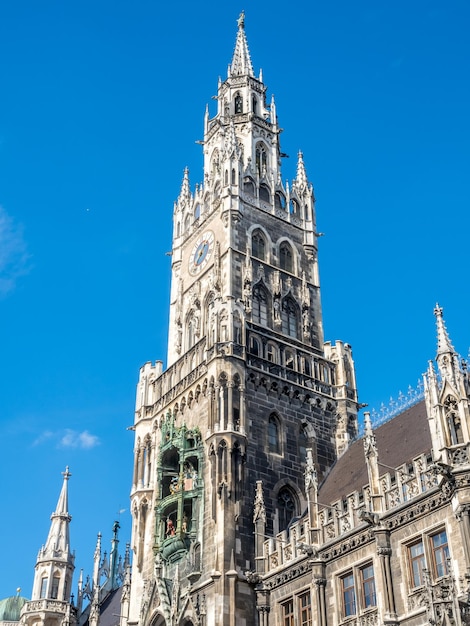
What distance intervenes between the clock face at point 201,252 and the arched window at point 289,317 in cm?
503

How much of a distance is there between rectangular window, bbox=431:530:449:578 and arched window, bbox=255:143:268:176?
30025mm

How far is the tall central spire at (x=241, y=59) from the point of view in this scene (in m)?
59.6

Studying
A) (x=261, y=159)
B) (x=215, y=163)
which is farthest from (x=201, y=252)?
(x=261, y=159)

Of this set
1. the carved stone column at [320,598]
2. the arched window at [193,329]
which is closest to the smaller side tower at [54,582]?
the arched window at [193,329]

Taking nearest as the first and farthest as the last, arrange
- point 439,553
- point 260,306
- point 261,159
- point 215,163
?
1. point 439,553
2. point 260,306
3. point 215,163
4. point 261,159

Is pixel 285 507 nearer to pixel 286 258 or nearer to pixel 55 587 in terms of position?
pixel 286 258

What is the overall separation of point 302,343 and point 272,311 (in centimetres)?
231

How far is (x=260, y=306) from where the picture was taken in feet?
150

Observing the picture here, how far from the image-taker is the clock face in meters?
48.5

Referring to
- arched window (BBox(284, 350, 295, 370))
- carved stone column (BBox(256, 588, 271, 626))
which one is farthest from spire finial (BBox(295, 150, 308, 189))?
carved stone column (BBox(256, 588, 271, 626))

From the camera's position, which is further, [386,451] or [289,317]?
[289,317]

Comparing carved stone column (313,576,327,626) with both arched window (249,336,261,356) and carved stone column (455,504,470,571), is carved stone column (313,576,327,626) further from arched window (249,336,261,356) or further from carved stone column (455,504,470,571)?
arched window (249,336,261,356)

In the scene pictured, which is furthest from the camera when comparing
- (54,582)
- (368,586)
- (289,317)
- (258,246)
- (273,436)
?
(54,582)

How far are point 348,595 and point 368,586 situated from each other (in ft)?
3.84
